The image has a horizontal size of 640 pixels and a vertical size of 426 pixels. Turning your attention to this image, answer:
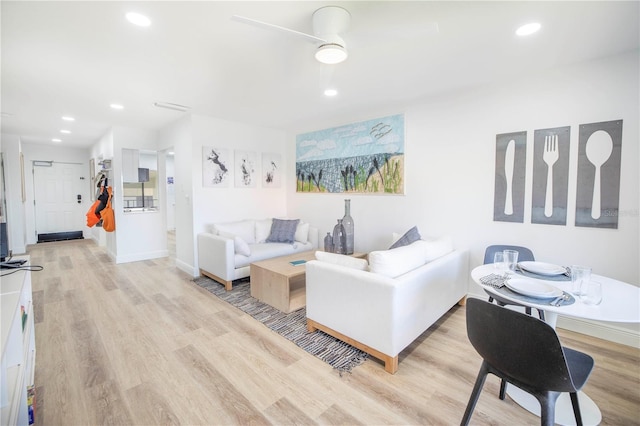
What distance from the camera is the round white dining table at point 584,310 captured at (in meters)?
1.35

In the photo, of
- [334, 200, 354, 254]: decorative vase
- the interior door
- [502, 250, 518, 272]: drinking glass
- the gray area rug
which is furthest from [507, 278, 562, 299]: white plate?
the interior door

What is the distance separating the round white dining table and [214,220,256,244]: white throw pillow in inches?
133

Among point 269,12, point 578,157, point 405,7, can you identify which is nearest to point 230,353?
point 269,12

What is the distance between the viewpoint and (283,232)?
4.61 metres

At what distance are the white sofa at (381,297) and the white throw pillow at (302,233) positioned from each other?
2.12 m

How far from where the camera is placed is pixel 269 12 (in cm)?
184

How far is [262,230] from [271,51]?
293 cm

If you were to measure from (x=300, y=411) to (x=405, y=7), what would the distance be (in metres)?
2.59

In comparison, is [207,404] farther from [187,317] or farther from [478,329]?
[478,329]

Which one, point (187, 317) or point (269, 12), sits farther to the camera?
point (187, 317)

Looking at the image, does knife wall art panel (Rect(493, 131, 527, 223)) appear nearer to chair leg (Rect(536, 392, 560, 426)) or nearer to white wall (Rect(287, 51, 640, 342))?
white wall (Rect(287, 51, 640, 342))

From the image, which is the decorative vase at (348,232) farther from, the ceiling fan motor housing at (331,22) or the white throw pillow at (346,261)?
the ceiling fan motor housing at (331,22)

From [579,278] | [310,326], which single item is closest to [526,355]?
[579,278]

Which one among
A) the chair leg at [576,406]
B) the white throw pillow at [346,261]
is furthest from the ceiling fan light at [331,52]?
the chair leg at [576,406]
